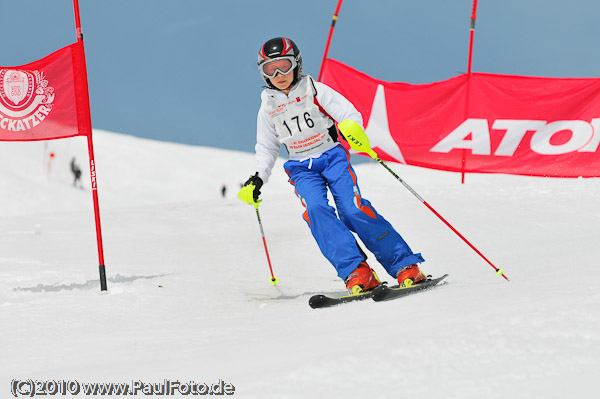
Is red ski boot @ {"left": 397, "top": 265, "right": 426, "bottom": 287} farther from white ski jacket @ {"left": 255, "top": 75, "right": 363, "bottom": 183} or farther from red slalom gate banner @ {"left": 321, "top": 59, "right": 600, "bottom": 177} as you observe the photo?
red slalom gate banner @ {"left": 321, "top": 59, "right": 600, "bottom": 177}

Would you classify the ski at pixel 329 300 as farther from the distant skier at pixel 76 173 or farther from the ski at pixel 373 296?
the distant skier at pixel 76 173

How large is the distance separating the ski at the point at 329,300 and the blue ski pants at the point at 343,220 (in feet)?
0.85

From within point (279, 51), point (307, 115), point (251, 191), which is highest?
point (279, 51)

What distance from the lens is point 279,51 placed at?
4020 mm

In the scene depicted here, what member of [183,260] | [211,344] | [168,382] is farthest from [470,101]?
[168,382]

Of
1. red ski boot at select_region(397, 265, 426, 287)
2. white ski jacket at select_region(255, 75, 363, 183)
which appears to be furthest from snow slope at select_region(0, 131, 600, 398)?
white ski jacket at select_region(255, 75, 363, 183)

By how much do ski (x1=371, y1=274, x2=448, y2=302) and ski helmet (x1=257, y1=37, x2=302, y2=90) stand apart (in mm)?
1450

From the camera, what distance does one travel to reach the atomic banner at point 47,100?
513 cm

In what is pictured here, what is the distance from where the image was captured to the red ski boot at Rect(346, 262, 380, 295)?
3.77 metres

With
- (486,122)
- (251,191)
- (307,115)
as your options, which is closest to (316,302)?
(251,191)

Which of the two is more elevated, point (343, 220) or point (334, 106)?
point (334, 106)

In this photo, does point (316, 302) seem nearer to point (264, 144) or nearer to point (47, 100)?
point (264, 144)

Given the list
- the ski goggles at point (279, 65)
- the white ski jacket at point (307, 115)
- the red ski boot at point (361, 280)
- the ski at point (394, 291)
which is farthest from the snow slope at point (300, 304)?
the ski goggles at point (279, 65)

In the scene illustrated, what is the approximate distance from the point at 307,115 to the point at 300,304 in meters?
1.16
